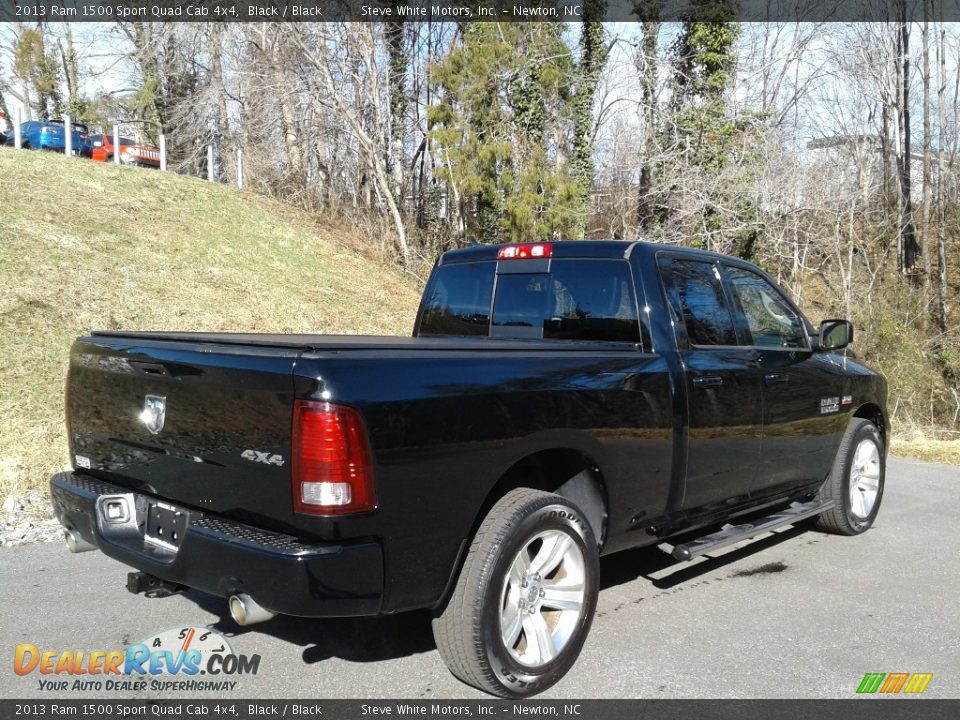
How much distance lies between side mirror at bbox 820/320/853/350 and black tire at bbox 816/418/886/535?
818 mm

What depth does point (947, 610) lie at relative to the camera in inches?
178

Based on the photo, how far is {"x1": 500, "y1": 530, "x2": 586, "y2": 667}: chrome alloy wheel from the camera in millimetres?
3367

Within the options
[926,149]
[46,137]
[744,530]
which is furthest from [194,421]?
[926,149]

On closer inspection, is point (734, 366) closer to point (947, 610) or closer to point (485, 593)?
point (947, 610)

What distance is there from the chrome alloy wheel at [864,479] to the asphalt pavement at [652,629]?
56cm

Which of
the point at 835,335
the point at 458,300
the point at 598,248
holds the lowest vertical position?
the point at 835,335

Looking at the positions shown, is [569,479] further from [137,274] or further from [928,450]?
[137,274]

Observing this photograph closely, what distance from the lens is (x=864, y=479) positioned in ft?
20.2

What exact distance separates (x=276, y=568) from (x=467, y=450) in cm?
83

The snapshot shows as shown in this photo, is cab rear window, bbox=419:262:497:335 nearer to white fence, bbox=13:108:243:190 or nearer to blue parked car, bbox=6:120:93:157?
white fence, bbox=13:108:243:190

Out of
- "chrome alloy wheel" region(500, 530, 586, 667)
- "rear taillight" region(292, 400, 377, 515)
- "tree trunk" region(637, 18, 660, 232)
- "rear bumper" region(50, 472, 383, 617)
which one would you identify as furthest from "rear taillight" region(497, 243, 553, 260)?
"tree trunk" region(637, 18, 660, 232)

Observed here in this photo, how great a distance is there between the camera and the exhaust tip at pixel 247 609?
2898mm

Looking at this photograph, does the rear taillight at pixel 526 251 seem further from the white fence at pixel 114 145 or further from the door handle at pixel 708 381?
the white fence at pixel 114 145

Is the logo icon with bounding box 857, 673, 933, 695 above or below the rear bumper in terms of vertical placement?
below
